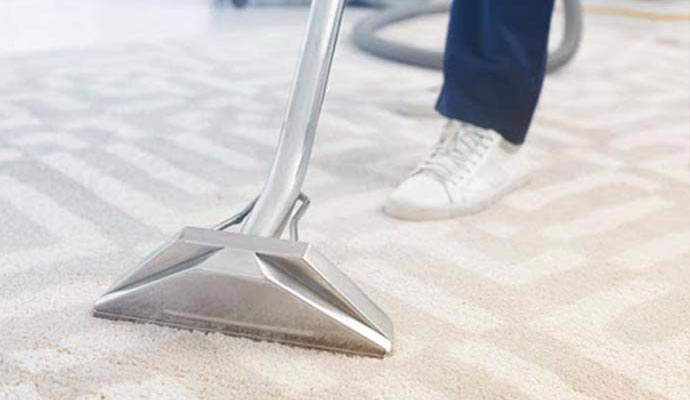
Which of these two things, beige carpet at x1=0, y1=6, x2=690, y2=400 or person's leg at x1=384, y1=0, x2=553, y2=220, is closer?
beige carpet at x1=0, y1=6, x2=690, y2=400

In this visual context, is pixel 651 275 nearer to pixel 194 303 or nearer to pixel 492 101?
pixel 492 101

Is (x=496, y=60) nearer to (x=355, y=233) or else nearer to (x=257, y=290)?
(x=355, y=233)

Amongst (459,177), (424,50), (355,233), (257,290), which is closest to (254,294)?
(257,290)

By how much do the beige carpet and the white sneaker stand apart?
0.02 m

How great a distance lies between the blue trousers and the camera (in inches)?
40.4

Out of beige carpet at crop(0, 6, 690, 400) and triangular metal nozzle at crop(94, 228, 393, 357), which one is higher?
triangular metal nozzle at crop(94, 228, 393, 357)

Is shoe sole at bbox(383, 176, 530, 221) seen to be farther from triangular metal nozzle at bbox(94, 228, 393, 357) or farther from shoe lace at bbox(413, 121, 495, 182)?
triangular metal nozzle at bbox(94, 228, 393, 357)

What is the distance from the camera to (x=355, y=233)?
931mm

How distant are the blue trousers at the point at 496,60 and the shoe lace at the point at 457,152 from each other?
1cm

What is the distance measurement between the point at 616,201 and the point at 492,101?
20cm

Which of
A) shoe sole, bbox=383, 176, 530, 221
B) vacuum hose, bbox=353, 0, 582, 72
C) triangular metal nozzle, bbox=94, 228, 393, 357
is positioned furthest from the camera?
vacuum hose, bbox=353, 0, 582, 72

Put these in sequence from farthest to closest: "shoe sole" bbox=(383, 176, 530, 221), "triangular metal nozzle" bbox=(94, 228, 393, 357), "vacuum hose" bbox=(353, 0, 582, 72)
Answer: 1. "vacuum hose" bbox=(353, 0, 582, 72)
2. "shoe sole" bbox=(383, 176, 530, 221)
3. "triangular metal nozzle" bbox=(94, 228, 393, 357)

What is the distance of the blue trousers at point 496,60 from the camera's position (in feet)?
3.36

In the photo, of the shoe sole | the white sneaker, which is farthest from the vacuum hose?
the shoe sole
